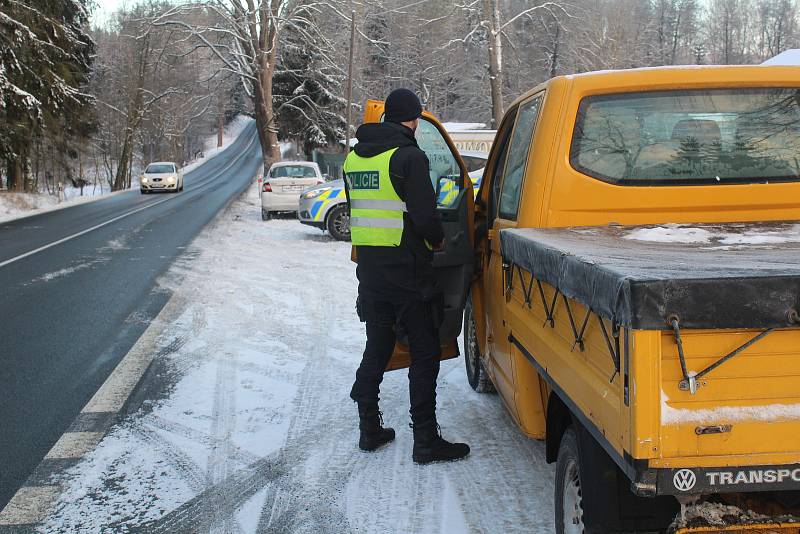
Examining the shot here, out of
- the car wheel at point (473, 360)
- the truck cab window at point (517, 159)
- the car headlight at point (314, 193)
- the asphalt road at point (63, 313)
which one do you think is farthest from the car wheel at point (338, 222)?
the truck cab window at point (517, 159)

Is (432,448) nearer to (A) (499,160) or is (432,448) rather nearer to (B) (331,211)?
(A) (499,160)

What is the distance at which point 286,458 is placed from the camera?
4.05 meters

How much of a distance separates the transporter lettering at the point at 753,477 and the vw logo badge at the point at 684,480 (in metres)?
0.04

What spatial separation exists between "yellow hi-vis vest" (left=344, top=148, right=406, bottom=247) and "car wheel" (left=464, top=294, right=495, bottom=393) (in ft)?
3.89

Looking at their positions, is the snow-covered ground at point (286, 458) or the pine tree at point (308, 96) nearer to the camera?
the snow-covered ground at point (286, 458)

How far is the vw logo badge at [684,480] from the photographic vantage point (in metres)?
1.94

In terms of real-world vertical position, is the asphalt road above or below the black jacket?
below

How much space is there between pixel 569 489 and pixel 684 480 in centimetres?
80

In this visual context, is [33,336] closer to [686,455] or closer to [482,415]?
[482,415]

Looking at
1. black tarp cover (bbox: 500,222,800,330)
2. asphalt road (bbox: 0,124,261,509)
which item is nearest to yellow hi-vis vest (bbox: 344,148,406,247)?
black tarp cover (bbox: 500,222,800,330)

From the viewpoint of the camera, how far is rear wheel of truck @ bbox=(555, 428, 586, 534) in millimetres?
2602

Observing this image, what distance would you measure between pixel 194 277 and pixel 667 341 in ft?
30.0

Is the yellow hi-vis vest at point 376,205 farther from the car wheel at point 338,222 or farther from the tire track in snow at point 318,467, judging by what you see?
the car wheel at point 338,222

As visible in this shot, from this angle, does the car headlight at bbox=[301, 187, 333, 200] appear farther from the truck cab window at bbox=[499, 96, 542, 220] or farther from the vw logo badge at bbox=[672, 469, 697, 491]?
the vw logo badge at bbox=[672, 469, 697, 491]
